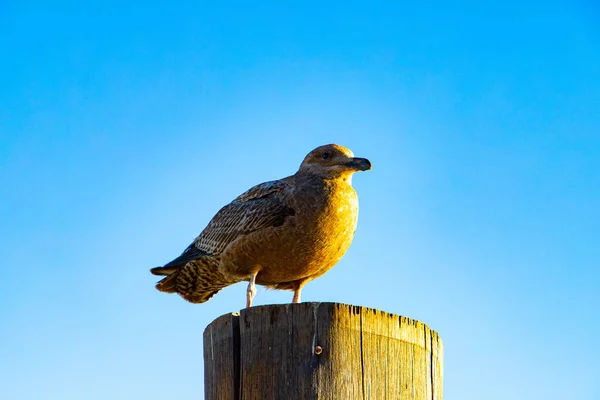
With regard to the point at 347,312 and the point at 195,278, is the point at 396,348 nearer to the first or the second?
the point at 347,312

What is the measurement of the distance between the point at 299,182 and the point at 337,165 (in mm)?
409

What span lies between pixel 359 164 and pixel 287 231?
38.8 inches

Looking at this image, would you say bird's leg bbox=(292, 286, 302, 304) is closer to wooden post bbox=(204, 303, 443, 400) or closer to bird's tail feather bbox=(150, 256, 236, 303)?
bird's tail feather bbox=(150, 256, 236, 303)

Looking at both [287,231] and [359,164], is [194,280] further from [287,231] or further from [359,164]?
[359,164]

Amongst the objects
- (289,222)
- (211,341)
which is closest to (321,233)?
(289,222)

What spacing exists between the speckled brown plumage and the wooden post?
3.46 meters

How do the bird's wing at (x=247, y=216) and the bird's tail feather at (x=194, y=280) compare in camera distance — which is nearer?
the bird's wing at (x=247, y=216)

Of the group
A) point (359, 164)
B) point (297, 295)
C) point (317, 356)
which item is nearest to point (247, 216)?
point (297, 295)

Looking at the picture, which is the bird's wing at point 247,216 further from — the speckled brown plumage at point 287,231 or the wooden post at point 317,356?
the wooden post at point 317,356

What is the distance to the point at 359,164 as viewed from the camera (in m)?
7.80

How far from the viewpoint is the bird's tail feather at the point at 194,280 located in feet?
27.6

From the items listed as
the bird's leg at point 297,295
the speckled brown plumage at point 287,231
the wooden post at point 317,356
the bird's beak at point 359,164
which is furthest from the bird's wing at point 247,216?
the wooden post at point 317,356

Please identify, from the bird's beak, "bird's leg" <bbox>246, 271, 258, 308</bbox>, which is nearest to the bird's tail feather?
"bird's leg" <bbox>246, 271, 258, 308</bbox>

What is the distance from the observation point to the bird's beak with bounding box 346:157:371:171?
7.74 meters
